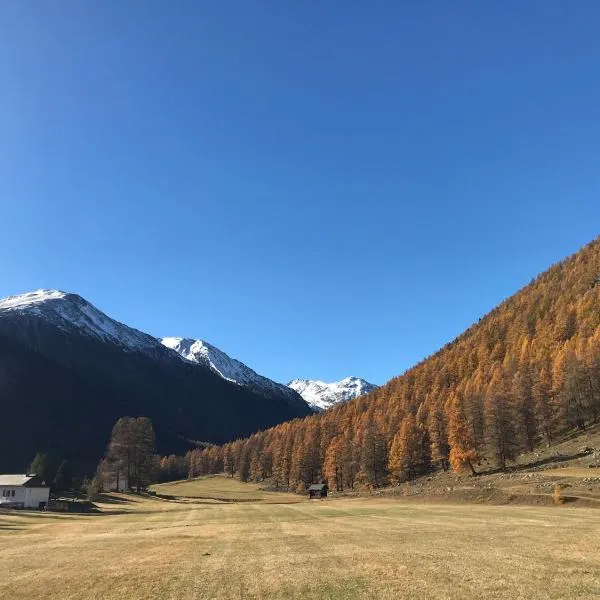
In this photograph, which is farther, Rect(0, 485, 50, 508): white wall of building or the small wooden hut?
the small wooden hut

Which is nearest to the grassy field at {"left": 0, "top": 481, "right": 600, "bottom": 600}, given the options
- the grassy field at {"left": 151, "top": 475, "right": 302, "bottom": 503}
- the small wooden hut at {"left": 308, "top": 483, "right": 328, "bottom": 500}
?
the grassy field at {"left": 151, "top": 475, "right": 302, "bottom": 503}

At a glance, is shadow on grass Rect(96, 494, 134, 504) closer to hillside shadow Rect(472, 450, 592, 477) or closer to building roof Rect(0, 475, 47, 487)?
building roof Rect(0, 475, 47, 487)

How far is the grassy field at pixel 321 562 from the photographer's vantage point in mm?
20625

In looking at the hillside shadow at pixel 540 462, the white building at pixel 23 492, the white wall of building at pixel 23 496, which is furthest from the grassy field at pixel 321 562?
the white wall of building at pixel 23 496

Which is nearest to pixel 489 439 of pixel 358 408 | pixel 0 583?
pixel 358 408

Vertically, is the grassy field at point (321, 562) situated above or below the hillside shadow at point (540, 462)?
below

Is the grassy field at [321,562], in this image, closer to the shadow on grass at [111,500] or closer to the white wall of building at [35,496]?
the white wall of building at [35,496]

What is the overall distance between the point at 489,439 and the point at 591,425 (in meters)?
25.3

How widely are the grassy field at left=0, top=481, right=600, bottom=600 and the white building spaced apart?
5620 cm

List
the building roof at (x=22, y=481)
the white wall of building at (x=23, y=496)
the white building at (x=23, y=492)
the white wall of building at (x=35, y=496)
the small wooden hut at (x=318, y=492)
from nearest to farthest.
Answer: the white building at (x=23, y=492)
the white wall of building at (x=23, y=496)
the white wall of building at (x=35, y=496)
the building roof at (x=22, y=481)
the small wooden hut at (x=318, y=492)

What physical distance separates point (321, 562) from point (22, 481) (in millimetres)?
88420

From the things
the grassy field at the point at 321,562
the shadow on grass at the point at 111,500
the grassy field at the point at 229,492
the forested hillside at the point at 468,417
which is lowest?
the grassy field at the point at 321,562

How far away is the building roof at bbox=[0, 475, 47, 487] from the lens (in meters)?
95.0

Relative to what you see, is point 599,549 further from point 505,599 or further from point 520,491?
point 520,491
